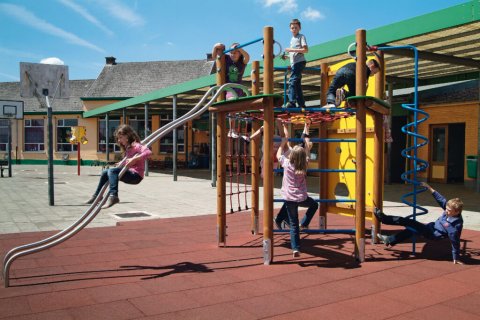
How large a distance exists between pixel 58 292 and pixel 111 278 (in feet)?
2.11

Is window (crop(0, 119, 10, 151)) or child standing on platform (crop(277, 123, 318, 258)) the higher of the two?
window (crop(0, 119, 10, 151))

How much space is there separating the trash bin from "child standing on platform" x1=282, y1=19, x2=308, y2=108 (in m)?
11.0

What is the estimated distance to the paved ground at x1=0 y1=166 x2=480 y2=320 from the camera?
12.8ft

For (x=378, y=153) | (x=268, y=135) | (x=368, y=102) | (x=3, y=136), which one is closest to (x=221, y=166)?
(x=268, y=135)

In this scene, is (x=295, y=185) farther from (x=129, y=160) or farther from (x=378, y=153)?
(x=129, y=160)

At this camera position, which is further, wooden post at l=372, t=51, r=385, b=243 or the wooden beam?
the wooden beam

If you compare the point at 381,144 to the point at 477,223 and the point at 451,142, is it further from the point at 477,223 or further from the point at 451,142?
the point at 451,142

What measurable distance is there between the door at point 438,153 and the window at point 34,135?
2759cm

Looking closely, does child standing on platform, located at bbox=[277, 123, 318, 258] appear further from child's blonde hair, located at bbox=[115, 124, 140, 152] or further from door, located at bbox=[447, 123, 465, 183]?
door, located at bbox=[447, 123, 465, 183]

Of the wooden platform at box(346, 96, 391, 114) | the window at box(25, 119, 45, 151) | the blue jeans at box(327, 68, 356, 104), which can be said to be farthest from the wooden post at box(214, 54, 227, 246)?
the window at box(25, 119, 45, 151)

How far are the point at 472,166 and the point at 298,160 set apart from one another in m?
11.8

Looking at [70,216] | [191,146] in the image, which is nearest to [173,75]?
[191,146]

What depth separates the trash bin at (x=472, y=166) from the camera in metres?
14.8

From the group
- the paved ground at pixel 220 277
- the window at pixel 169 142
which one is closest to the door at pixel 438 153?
the paved ground at pixel 220 277
